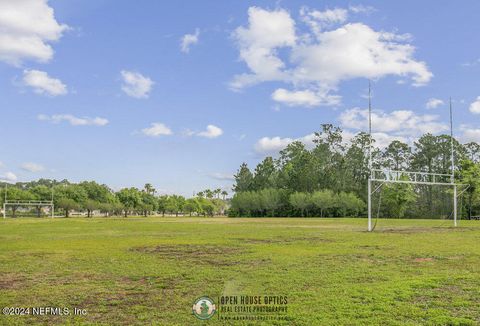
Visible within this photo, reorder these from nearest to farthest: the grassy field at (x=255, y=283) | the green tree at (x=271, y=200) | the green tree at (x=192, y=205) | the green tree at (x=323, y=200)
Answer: the grassy field at (x=255, y=283)
the green tree at (x=323, y=200)
the green tree at (x=271, y=200)
the green tree at (x=192, y=205)

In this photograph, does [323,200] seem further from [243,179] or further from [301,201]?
[243,179]

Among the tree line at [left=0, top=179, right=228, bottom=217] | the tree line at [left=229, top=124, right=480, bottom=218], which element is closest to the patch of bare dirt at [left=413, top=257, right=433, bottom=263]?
the tree line at [left=229, top=124, right=480, bottom=218]

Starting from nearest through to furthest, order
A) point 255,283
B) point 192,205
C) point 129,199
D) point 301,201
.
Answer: point 255,283 → point 301,201 → point 129,199 → point 192,205

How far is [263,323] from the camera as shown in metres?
7.75

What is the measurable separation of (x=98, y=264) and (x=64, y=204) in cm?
9686

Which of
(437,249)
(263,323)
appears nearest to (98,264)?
(263,323)

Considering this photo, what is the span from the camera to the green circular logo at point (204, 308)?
8322 mm

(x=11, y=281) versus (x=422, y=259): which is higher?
(x=422, y=259)

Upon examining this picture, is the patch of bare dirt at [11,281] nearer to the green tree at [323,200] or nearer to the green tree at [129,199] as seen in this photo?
the green tree at [323,200]

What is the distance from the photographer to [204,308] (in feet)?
28.7

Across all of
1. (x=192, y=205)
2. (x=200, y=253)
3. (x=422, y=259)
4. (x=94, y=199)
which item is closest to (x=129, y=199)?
(x=94, y=199)

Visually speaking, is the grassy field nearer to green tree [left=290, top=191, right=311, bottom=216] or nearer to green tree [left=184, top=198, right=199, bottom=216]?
green tree [left=290, top=191, right=311, bottom=216]

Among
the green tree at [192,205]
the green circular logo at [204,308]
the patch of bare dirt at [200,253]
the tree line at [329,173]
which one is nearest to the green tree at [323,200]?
the tree line at [329,173]

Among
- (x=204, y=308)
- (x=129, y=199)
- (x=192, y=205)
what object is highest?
(x=129, y=199)
